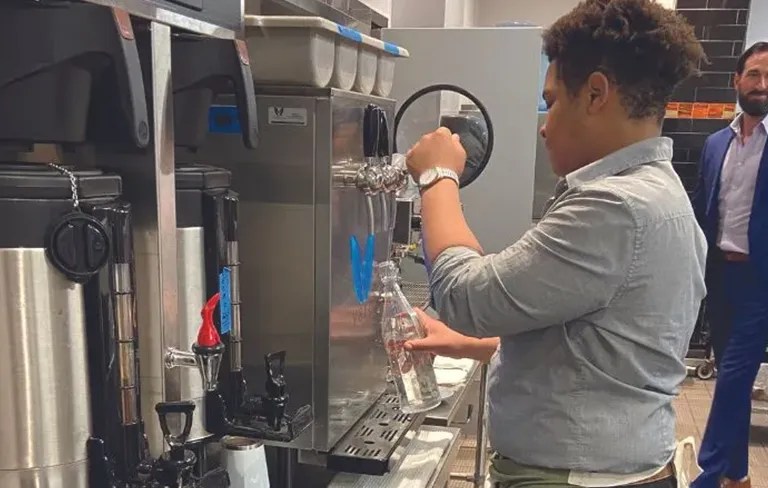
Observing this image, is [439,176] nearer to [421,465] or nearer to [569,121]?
[569,121]

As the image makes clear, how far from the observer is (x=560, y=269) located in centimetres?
100

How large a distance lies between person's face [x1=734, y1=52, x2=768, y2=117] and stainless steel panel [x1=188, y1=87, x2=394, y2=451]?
233 cm

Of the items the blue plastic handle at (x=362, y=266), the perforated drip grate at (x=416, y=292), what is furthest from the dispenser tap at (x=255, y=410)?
the perforated drip grate at (x=416, y=292)

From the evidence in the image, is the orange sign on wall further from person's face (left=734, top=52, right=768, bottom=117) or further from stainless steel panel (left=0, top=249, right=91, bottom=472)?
stainless steel panel (left=0, top=249, right=91, bottom=472)

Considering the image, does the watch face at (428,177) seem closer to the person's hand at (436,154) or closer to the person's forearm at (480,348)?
the person's hand at (436,154)

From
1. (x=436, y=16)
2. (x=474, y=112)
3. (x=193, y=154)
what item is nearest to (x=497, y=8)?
(x=436, y=16)

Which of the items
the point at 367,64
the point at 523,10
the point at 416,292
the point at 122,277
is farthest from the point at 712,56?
the point at 122,277

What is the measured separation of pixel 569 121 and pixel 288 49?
1.63 ft

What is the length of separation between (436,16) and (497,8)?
212 cm

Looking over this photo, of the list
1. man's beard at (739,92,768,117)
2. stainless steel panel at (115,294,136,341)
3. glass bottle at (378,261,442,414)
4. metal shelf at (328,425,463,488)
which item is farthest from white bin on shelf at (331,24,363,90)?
man's beard at (739,92,768,117)

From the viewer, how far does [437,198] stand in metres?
1.18

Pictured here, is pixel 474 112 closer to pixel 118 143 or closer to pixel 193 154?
pixel 193 154

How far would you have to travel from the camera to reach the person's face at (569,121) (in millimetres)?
1070

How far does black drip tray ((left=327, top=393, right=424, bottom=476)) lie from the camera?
139cm
